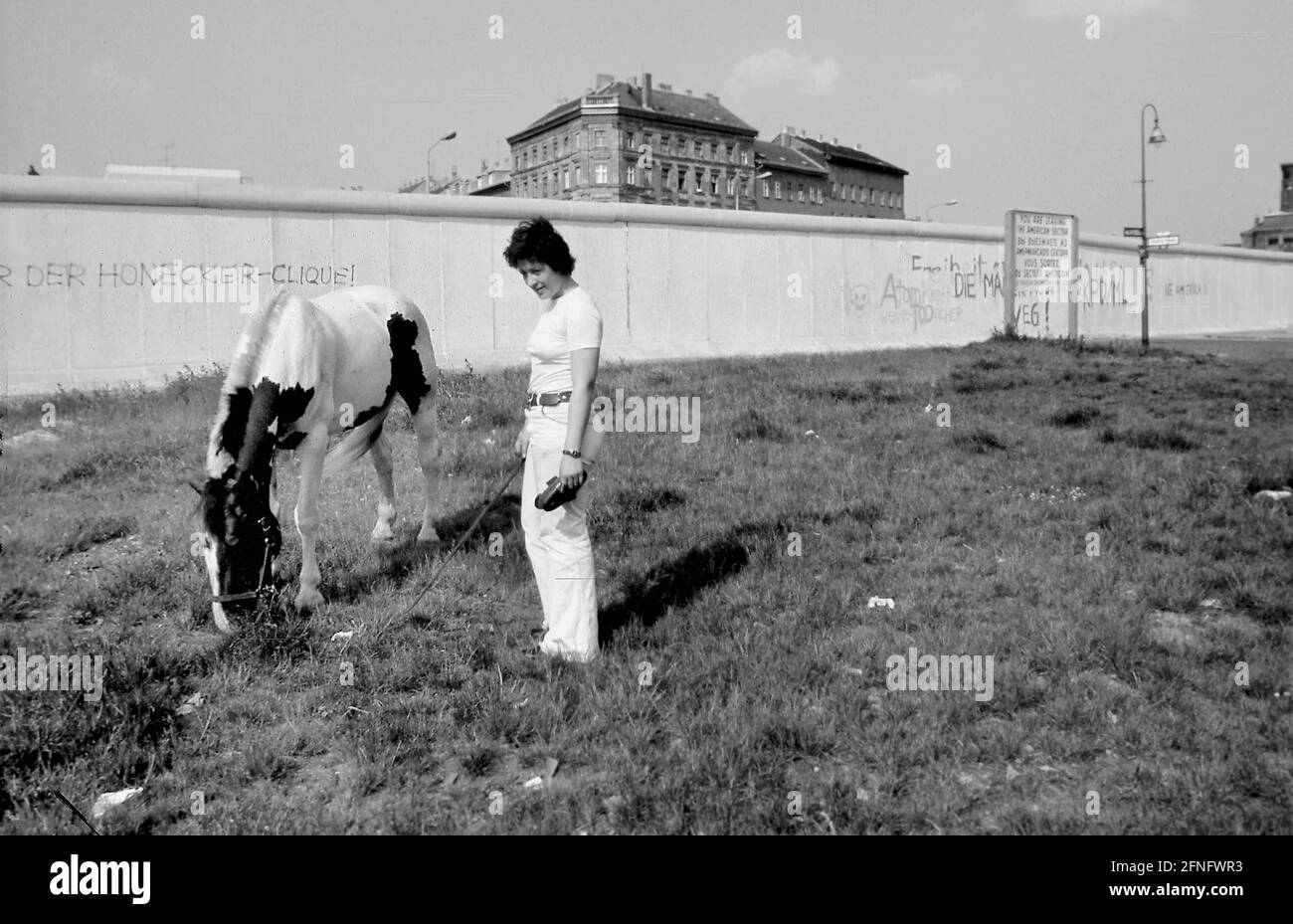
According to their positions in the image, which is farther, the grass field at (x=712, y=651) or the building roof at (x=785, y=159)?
the building roof at (x=785, y=159)

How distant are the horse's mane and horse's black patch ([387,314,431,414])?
153 cm

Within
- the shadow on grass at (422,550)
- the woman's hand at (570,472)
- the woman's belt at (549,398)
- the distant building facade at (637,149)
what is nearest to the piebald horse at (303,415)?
the shadow on grass at (422,550)

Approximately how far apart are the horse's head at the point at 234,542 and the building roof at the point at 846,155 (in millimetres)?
104928

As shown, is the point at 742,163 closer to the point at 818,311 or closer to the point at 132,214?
the point at 818,311

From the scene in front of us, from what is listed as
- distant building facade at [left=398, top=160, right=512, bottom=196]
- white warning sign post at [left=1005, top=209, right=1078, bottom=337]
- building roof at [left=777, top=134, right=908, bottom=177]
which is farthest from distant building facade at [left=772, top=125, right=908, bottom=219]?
white warning sign post at [left=1005, top=209, right=1078, bottom=337]

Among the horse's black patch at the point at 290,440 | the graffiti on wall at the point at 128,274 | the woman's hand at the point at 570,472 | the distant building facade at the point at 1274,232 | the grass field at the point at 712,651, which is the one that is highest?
the distant building facade at the point at 1274,232

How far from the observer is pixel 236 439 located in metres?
4.99

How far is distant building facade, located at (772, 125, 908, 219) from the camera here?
103938 mm

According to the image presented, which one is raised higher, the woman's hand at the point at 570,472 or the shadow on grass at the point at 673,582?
the woman's hand at the point at 570,472

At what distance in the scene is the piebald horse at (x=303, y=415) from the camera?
4723 millimetres

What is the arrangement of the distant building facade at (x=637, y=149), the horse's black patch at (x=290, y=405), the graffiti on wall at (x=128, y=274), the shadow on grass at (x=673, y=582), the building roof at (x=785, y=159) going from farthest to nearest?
the building roof at (x=785, y=159), the distant building facade at (x=637, y=149), the graffiti on wall at (x=128, y=274), the shadow on grass at (x=673, y=582), the horse's black patch at (x=290, y=405)

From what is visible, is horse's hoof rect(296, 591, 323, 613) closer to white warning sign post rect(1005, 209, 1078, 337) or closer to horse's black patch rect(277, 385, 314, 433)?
horse's black patch rect(277, 385, 314, 433)

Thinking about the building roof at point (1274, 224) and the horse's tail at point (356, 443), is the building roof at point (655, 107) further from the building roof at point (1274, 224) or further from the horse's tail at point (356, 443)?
the horse's tail at point (356, 443)
